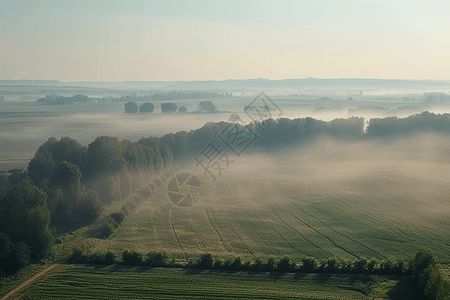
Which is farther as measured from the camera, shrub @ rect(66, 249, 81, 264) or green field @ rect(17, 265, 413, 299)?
shrub @ rect(66, 249, 81, 264)

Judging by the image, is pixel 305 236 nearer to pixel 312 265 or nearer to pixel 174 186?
pixel 312 265

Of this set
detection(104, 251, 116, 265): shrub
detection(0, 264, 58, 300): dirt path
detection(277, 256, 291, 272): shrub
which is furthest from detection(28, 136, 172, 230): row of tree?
detection(277, 256, 291, 272): shrub

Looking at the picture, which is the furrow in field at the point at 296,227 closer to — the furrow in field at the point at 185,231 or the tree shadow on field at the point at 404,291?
the tree shadow on field at the point at 404,291

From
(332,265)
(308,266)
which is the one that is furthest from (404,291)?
(308,266)

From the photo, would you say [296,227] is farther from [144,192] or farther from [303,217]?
[144,192]

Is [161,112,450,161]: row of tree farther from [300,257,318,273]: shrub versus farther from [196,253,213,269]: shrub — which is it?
[300,257,318,273]: shrub
